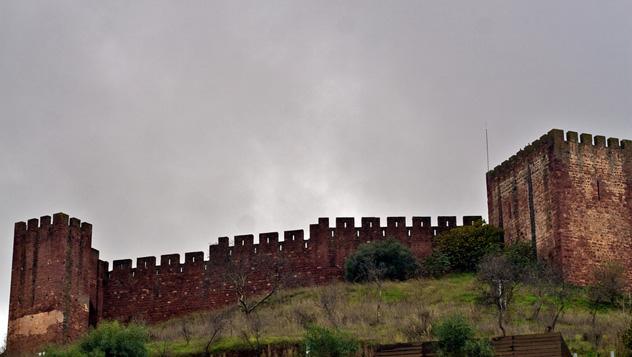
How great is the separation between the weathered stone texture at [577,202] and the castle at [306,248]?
38 mm

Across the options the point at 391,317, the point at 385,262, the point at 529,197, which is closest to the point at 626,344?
the point at 391,317

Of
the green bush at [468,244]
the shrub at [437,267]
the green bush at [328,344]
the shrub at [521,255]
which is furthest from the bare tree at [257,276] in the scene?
the green bush at [328,344]

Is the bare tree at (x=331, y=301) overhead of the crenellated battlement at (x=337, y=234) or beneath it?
beneath

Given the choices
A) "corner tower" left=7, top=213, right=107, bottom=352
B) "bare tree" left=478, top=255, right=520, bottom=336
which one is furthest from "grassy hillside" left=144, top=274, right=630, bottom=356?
"corner tower" left=7, top=213, right=107, bottom=352

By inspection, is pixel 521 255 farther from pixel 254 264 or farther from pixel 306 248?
pixel 254 264

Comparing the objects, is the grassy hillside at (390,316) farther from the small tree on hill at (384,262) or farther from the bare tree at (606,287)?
the small tree on hill at (384,262)

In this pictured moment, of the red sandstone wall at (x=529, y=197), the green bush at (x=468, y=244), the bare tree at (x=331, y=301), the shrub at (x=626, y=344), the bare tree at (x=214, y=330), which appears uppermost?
the red sandstone wall at (x=529, y=197)

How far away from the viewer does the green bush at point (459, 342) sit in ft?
116

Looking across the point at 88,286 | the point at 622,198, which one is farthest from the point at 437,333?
the point at 88,286

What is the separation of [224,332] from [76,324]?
31.3 ft

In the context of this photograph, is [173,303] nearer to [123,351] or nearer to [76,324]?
[76,324]

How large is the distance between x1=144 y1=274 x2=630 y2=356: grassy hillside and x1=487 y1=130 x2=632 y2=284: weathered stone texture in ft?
7.37

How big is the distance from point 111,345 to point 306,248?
17.5 meters

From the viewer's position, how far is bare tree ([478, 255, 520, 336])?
4391 cm
